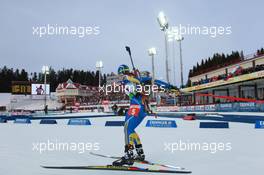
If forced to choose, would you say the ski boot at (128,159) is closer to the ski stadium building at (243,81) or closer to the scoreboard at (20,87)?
the ski stadium building at (243,81)

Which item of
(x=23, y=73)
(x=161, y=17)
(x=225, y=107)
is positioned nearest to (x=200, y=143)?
(x=225, y=107)

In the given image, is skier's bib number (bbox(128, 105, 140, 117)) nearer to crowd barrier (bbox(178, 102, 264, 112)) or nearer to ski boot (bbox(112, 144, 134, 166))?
ski boot (bbox(112, 144, 134, 166))

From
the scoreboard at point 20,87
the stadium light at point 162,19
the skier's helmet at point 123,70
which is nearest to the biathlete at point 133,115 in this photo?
the skier's helmet at point 123,70

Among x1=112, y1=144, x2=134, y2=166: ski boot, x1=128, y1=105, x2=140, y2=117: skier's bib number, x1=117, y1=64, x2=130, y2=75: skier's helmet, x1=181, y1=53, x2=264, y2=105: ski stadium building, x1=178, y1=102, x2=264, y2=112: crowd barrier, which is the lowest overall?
x1=112, y1=144, x2=134, y2=166: ski boot

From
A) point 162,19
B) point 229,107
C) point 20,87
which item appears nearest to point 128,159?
point 229,107

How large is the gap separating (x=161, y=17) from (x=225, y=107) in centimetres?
1251

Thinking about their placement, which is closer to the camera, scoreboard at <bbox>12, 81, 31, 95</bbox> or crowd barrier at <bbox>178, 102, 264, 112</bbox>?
crowd barrier at <bbox>178, 102, 264, 112</bbox>

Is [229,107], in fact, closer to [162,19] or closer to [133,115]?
[162,19]

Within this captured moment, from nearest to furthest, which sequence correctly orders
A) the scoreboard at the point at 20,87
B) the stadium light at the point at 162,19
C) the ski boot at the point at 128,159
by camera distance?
the ski boot at the point at 128,159, the stadium light at the point at 162,19, the scoreboard at the point at 20,87

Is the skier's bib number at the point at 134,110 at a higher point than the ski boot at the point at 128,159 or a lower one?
higher

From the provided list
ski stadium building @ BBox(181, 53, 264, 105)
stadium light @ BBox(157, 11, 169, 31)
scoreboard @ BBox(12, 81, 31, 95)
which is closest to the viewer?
ski stadium building @ BBox(181, 53, 264, 105)

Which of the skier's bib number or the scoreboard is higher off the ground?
the scoreboard

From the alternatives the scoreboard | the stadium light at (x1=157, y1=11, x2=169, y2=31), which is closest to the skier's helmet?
the stadium light at (x1=157, y1=11, x2=169, y2=31)

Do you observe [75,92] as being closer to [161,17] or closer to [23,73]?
[23,73]
